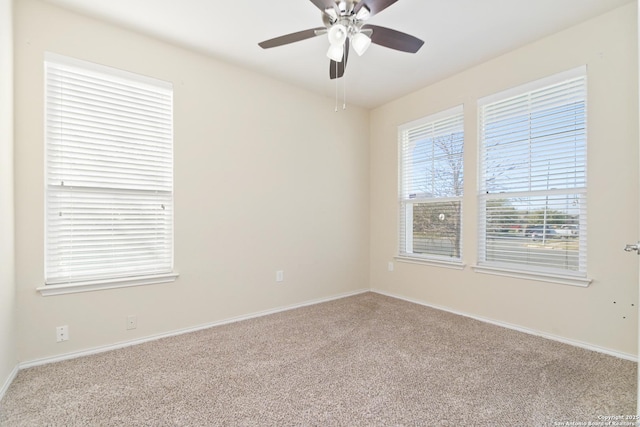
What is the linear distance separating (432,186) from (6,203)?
3.79 metres

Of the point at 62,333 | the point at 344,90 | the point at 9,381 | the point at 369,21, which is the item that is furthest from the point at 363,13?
the point at 9,381

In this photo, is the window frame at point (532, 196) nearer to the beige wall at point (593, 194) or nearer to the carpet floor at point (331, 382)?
the beige wall at point (593, 194)

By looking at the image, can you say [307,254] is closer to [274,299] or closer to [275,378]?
[274,299]

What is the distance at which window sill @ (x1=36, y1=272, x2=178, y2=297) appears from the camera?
2.21 metres

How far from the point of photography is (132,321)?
254cm

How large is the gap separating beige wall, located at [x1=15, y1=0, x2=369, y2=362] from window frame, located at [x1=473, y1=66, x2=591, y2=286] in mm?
1551

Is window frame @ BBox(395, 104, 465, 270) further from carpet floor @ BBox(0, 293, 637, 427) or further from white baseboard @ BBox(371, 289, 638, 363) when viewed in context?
carpet floor @ BBox(0, 293, 637, 427)

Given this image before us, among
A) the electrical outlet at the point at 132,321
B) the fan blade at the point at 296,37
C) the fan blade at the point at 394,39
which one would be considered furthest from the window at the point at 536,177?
the electrical outlet at the point at 132,321

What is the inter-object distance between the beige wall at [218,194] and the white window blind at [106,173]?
0.09 meters

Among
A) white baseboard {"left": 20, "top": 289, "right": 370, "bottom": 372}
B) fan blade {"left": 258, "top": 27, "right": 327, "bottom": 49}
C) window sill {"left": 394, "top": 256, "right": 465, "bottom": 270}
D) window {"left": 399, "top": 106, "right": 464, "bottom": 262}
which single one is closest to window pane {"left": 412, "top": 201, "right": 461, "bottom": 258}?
window {"left": 399, "top": 106, "right": 464, "bottom": 262}

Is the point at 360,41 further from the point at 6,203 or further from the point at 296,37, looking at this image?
the point at 6,203

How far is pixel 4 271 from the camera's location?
188cm

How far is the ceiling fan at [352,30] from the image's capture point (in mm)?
1808

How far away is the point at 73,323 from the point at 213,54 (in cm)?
258
